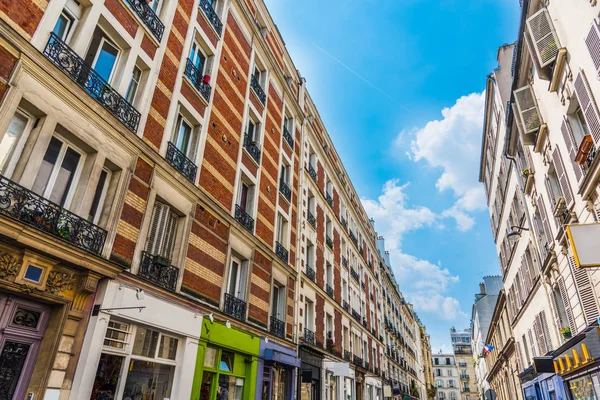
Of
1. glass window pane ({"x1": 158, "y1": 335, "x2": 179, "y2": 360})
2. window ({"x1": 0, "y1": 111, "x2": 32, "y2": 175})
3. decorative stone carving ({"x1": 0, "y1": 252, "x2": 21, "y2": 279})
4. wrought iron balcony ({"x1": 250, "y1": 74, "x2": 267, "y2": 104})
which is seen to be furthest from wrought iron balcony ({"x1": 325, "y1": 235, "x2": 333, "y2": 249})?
decorative stone carving ({"x1": 0, "y1": 252, "x2": 21, "y2": 279})

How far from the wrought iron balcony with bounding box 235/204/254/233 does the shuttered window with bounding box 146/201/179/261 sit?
3.05m

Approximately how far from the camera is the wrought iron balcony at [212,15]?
13.4 metres

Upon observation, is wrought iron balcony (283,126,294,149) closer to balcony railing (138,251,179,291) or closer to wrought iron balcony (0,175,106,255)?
balcony railing (138,251,179,291)

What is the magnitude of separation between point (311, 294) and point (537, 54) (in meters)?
13.3

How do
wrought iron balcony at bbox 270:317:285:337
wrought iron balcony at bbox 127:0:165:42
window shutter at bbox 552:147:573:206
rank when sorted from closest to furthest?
1. wrought iron balcony at bbox 127:0:165:42
2. window shutter at bbox 552:147:573:206
3. wrought iron balcony at bbox 270:317:285:337

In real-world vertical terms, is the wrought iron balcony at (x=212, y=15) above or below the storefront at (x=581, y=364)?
above

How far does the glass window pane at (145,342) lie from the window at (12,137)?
4.23m

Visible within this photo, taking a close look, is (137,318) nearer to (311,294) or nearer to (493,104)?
(311,294)

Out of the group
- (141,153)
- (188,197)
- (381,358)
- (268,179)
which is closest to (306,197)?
(268,179)

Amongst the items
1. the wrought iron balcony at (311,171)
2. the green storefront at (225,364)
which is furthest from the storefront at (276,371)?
the wrought iron balcony at (311,171)

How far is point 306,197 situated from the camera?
20594 millimetres

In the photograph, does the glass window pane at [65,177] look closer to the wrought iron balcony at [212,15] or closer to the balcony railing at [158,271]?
the balcony railing at [158,271]

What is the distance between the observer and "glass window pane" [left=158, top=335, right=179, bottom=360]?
922cm

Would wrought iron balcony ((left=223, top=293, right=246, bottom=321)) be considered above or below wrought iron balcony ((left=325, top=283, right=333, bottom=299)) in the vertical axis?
below
